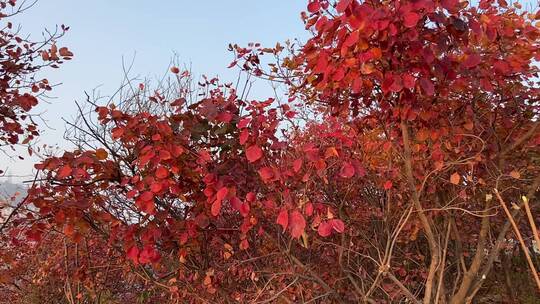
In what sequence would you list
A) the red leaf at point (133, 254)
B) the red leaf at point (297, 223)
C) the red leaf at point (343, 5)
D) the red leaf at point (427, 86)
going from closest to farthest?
the red leaf at point (343, 5), the red leaf at point (297, 223), the red leaf at point (427, 86), the red leaf at point (133, 254)

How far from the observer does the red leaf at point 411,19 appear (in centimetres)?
187

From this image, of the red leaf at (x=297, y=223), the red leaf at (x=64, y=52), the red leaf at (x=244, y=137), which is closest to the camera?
the red leaf at (x=297, y=223)

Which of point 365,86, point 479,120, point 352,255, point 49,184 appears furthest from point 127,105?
point 479,120

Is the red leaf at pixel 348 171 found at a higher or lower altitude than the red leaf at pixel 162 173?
lower

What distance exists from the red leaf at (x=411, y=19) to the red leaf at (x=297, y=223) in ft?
3.24

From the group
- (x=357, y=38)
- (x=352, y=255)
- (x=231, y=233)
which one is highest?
(x=357, y=38)

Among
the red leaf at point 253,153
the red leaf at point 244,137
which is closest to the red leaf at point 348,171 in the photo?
the red leaf at point 253,153

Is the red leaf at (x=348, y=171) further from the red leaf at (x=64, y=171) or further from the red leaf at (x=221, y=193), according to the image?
the red leaf at (x=64, y=171)

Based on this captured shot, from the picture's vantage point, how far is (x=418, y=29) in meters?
2.12

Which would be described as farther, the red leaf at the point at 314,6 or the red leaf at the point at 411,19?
the red leaf at the point at 314,6

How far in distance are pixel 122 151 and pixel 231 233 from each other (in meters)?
1.01

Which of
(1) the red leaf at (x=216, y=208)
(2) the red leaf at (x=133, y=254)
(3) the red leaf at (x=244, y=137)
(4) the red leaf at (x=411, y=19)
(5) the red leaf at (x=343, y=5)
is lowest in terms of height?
(2) the red leaf at (x=133, y=254)

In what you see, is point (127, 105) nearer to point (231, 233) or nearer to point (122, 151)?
point (122, 151)

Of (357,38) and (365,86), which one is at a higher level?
(357,38)
